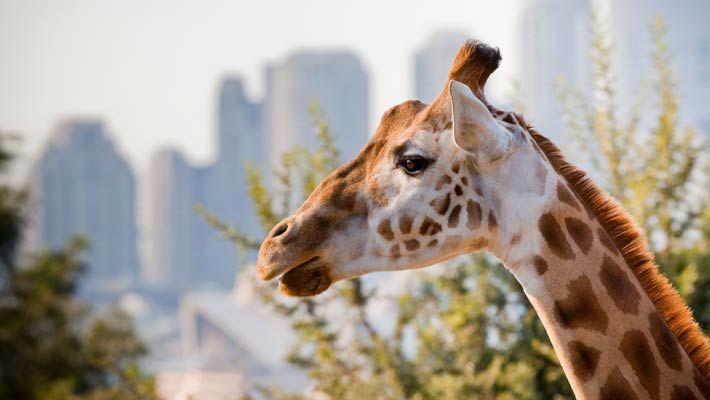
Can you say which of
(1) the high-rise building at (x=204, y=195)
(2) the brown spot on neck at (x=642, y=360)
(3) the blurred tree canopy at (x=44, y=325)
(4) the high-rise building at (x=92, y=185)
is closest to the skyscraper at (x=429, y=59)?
(3) the blurred tree canopy at (x=44, y=325)

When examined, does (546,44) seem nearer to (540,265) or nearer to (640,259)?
(640,259)

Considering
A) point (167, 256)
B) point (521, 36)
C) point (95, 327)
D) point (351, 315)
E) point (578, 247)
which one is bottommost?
point (578, 247)

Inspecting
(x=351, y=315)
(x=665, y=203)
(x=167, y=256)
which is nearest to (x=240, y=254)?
(x=351, y=315)

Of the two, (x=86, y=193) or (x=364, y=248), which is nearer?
(x=364, y=248)

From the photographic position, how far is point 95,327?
58.4 feet

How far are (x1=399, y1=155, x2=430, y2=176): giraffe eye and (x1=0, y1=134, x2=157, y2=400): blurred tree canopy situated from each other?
36.5ft

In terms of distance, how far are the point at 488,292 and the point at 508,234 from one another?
3.82 metres

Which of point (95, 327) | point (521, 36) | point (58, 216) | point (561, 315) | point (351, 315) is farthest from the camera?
point (58, 216)

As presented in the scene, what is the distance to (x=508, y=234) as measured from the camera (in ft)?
8.69

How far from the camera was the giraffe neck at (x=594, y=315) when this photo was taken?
258 cm

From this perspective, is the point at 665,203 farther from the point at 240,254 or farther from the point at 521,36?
the point at 521,36

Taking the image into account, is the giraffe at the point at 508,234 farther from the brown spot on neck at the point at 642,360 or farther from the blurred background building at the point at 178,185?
the blurred background building at the point at 178,185

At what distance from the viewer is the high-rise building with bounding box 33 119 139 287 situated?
4040 inches

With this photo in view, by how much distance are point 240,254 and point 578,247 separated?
13.4 ft
